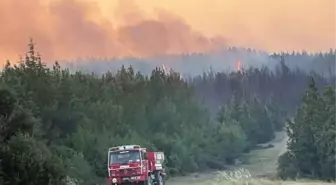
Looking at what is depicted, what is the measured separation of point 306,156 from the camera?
90.0m

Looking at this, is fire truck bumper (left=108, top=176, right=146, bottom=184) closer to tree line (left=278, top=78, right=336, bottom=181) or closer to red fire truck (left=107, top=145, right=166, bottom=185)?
red fire truck (left=107, top=145, right=166, bottom=185)

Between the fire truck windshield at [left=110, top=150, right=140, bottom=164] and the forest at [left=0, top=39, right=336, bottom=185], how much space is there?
17.3 ft

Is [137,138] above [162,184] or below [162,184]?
above

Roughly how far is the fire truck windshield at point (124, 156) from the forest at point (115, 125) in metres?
5.27

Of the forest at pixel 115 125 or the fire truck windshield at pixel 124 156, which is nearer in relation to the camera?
the forest at pixel 115 125

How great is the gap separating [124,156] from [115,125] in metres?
37.7

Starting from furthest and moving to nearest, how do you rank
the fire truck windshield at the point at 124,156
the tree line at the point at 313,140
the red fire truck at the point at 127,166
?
the tree line at the point at 313,140
the fire truck windshield at the point at 124,156
the red fire truck at the point at 127,166

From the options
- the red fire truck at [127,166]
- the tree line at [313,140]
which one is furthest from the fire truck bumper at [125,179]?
the tree line at [313,140]

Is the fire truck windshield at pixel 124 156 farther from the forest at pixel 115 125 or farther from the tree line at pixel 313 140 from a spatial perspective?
the tree line at pixel 313 140

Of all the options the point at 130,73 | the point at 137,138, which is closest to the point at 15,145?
the point at 137,138

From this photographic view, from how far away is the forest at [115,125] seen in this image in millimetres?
26141

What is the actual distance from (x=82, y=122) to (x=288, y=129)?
111ft

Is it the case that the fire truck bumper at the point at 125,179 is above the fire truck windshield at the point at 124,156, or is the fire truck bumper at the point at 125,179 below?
below

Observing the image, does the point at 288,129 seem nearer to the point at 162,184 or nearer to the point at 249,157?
the point at 249,157
